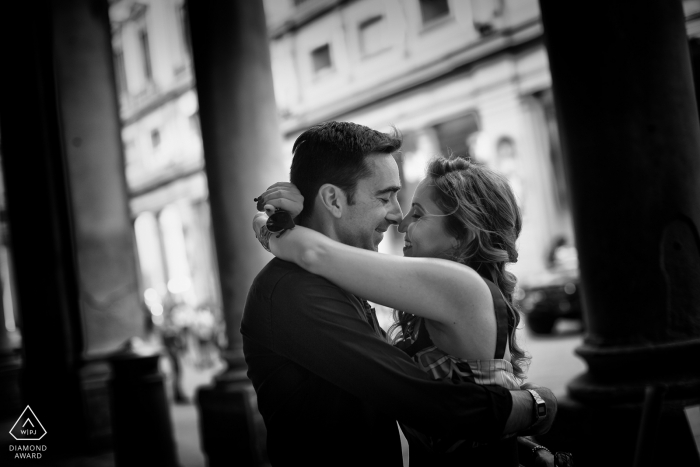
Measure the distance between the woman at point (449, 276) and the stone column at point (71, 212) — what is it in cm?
523

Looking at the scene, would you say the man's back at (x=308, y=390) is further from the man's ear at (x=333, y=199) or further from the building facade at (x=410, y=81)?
the building facade at (x=410, y=81)

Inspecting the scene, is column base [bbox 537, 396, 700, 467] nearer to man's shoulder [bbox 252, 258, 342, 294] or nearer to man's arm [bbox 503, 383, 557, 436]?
man's arm [bbox 503, 383, 557, 436]

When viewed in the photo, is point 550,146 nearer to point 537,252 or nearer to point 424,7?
point 537,252

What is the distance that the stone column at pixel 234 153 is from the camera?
545 centimetres

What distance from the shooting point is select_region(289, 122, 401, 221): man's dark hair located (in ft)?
6.22

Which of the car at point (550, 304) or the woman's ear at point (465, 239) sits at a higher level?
the woman's ear at point (465, 239)

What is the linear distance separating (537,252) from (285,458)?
17.2m

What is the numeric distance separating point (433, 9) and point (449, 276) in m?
19.2

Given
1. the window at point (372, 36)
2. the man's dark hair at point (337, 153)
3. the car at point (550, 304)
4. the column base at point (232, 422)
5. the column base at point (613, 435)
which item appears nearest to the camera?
the man's dark hair at point (337, 153)

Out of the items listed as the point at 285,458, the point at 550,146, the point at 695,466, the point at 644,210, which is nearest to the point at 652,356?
the point at 695,466

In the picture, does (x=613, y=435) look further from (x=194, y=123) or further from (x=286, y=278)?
(x=194, y=123)

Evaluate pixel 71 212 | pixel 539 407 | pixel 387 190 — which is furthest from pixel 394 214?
pixel 71 212

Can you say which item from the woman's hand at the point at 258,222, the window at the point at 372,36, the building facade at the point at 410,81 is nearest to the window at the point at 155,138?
the building facade at the point at 410,81

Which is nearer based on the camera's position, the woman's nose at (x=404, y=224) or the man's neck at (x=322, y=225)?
the man's neck at (x=322, y=225)
